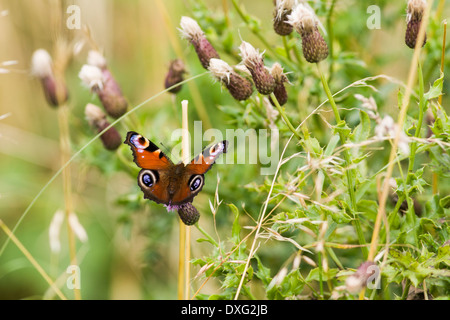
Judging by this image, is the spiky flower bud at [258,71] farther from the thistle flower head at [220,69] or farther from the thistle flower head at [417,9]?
the thistle flower head at [417,9]

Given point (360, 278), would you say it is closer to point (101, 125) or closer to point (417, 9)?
point (417, 9)

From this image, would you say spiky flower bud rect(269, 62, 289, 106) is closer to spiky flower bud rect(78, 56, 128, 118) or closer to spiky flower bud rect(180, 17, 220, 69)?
spiky flower bud rect(180, 17, 220, 69)

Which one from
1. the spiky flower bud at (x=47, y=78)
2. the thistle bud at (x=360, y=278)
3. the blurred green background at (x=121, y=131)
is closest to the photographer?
the thistle bud at (x=360, y=278)

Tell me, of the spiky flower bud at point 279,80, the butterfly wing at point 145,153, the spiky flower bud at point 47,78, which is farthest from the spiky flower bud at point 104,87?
the spiky flower bud at point 279,80

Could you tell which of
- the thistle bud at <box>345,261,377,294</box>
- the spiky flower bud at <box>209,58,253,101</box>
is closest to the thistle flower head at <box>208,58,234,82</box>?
the spiky flower bud at <box>209,58,253,101</box>

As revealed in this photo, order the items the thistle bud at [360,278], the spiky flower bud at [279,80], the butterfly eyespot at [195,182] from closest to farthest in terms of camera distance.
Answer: the thistle bud at [360,278] → the butterfly eyespot at [195,182] → the spiky flower bud at [279,80]

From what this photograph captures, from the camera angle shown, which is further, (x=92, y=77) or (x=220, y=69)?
(x=92, y=77)

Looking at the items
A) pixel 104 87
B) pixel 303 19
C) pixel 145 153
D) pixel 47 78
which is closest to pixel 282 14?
pixel 303 19

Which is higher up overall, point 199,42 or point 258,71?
point 199,42
